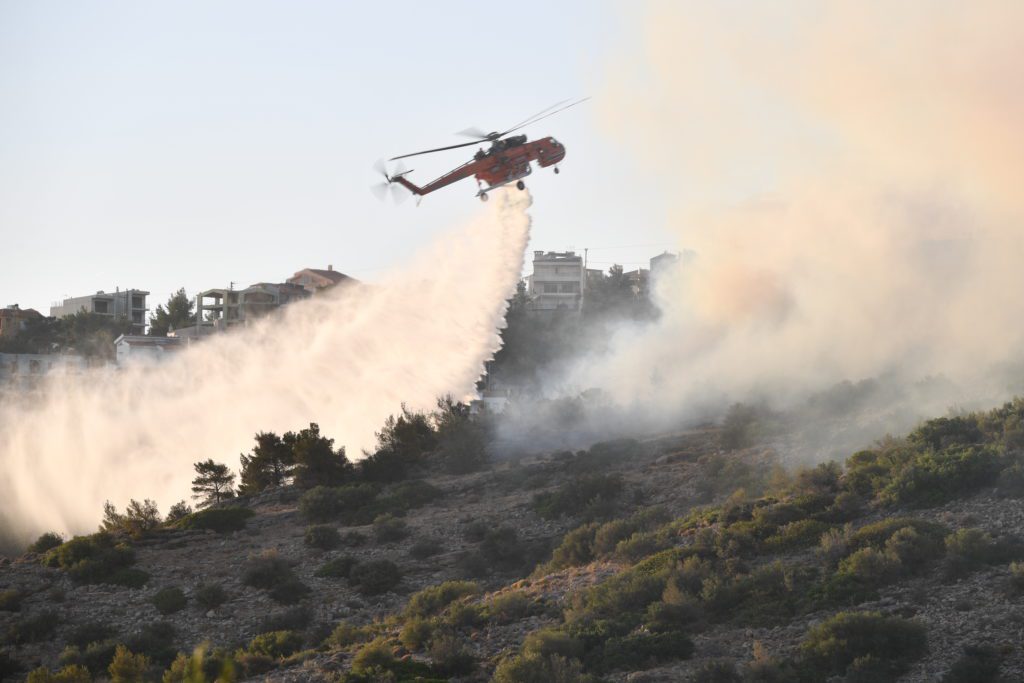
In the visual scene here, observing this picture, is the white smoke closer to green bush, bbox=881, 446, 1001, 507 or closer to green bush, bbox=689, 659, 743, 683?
green bush, bbox=881, 446, 1001, 507

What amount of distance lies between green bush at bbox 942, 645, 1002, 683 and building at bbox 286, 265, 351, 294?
120 metres

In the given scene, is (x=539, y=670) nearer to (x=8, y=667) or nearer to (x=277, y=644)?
(x=277, y=644)

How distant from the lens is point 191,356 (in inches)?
3113

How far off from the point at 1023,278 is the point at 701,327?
21624 mm

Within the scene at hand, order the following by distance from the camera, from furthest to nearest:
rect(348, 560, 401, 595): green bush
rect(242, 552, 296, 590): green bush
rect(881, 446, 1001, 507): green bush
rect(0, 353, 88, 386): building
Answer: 1. rect(0, 353, 88, 386): building
2. rect(242, 552, 296, 590): green bush
3. rect(348, 560, 401, 595): green bush
4. rect(881, 446, 1001, 507): green bush

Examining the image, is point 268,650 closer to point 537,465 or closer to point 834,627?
point 834,627

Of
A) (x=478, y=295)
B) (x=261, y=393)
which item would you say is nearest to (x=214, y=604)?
(x=478, y=295)

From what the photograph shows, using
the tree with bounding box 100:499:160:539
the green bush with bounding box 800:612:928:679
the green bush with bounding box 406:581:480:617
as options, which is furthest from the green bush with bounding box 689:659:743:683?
the tree with bounding box 100:499:160:539

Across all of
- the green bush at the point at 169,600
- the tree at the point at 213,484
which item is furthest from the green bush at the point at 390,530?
the tree at the point at 213,484

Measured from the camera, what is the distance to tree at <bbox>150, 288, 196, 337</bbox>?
150m

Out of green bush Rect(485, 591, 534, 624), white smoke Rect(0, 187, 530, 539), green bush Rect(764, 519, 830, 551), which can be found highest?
white smoke Rect(0, 187, 530, 539)

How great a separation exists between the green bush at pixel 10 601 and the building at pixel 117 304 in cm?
12881

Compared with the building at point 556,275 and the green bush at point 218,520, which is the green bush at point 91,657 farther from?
the building at point 556,275

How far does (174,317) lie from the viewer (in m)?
152
